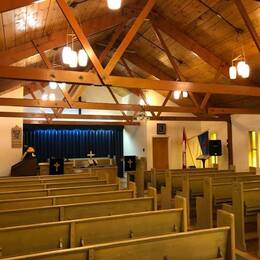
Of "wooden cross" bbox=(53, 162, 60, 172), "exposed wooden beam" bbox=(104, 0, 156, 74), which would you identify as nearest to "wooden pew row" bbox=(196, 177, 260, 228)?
"exposed wooden beam" bbox=(104, 0, 156, 74)

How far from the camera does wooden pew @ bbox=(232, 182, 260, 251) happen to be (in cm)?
381

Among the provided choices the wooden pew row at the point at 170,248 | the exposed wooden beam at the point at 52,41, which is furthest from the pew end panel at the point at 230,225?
the exposed wooden beam at the point at 52,41

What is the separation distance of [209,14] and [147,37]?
247 cm

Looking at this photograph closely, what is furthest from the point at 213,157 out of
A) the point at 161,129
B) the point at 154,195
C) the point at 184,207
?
the point at 184,207

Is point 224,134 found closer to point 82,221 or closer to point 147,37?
point 147,37

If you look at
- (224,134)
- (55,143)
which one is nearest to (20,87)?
(55,143)

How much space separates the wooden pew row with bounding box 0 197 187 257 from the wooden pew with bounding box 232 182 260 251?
144 centimetres

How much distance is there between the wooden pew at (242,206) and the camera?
12.5 ft

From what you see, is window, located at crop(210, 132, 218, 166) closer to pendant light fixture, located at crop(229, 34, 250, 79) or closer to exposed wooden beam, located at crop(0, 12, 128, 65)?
pendant light fixture, located at crop(229, 34, 250, 79)

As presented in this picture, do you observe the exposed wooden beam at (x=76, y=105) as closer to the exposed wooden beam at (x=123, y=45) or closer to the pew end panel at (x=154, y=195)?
the exposed wooden beam at (x=123, y=45)

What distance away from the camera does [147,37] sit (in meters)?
8.17

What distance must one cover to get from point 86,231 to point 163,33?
250 inches

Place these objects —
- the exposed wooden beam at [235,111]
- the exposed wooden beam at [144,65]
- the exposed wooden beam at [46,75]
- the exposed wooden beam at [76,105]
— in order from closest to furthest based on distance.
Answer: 1. the exposed wooden beam at [46,75]
2. the exposed wooden beam at [76,105]
3. the exposed wooden beam at [235,111]
4. the exposed wooden beam at [144,65]

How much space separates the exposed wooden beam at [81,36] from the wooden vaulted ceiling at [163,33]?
491 mm
